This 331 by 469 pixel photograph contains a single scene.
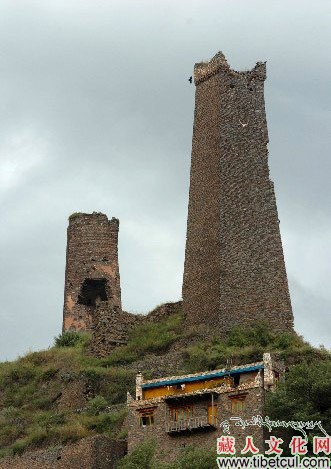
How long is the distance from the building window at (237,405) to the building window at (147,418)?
259 centimetres

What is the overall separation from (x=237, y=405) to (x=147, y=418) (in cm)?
290

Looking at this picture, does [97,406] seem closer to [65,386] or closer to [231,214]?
[65,386]

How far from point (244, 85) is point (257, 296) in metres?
7.92

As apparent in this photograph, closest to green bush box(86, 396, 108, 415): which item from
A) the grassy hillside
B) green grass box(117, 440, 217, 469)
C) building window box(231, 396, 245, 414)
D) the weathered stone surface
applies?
the grassy hillside

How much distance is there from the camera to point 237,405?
52.4 meters

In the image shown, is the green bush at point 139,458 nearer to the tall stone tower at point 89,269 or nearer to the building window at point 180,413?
the building window at point 180,413

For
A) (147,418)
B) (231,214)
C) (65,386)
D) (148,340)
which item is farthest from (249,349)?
(65,386)

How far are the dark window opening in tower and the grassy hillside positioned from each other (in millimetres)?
2255

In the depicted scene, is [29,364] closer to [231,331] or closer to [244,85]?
[231,331]

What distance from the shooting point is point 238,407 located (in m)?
52.4

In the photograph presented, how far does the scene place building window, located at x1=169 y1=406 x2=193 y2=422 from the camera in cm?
5306

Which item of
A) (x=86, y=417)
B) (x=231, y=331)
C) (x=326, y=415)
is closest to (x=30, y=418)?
(x=86, y=417)

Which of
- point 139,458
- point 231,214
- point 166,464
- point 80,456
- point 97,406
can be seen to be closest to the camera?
point 139,458

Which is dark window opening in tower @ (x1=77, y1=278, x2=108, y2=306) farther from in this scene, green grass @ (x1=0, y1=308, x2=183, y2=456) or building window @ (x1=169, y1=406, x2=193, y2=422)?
building window @ (x1=169, y1=406, x2=193, y2=422)
